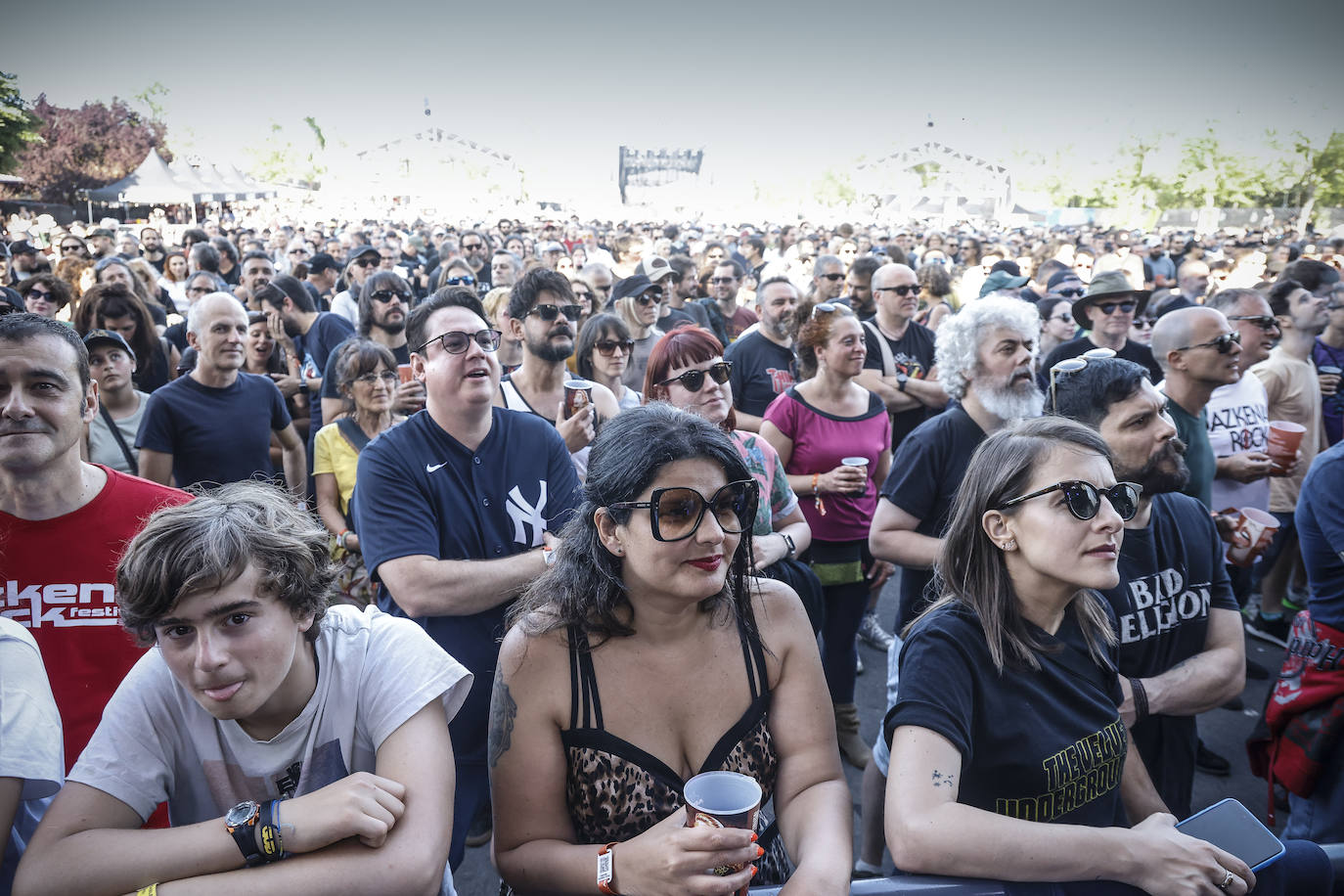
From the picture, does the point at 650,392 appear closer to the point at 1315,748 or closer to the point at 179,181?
the point at 1315,748

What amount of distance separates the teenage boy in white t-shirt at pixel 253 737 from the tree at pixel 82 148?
177ft

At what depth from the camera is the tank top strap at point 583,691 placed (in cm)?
190

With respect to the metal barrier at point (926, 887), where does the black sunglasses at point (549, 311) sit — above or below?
above

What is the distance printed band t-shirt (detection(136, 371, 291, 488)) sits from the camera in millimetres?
4156

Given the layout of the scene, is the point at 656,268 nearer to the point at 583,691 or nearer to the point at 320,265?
the point at 320,265

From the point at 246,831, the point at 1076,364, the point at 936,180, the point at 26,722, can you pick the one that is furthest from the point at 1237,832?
the point at 936,180

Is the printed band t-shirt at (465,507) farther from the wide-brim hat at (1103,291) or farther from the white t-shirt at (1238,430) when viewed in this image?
the wide-brim hat at (1103,291)

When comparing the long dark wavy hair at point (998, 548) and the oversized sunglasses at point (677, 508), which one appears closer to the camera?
the oversized sunglasses at point (677, 508)

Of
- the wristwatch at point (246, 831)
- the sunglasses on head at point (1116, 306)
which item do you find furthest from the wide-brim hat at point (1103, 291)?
the wristwatch at point (246, 831)

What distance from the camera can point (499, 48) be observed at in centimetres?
10894

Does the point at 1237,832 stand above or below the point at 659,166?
below

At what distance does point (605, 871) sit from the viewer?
171 cm

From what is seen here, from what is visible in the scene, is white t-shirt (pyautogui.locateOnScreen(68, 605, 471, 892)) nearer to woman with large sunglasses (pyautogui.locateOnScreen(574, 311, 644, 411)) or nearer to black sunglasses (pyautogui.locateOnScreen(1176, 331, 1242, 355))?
woman with large sunglasses (pyautogui.locateOnScreen(574, 311, 644, 411))

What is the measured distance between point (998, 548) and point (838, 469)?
6.32 ft
